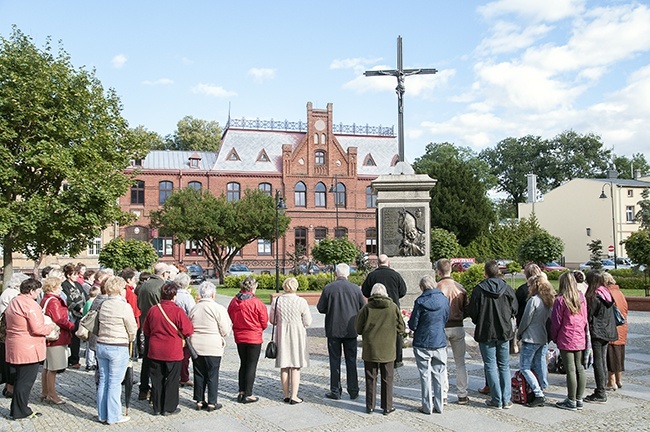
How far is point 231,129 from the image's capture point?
54719 millimetres

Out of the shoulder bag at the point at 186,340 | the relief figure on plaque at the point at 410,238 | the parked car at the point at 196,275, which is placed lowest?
the parked car at the point at 196,275

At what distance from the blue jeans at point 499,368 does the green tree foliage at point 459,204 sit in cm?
4283

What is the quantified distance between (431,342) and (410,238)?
21.1ft

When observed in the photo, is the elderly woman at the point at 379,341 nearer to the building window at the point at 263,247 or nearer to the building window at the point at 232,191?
the building window at the point at 263,247

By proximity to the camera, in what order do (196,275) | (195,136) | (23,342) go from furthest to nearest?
(195,136) < (196,275) < (23,342)

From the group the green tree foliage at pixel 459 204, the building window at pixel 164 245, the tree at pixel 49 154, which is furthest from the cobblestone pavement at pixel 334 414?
the building window at pixel 164 245

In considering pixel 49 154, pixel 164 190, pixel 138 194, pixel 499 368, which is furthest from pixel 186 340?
pixel 138 194

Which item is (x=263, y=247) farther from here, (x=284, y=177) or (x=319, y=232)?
(x=284, y=177)

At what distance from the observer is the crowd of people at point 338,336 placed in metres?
7.12

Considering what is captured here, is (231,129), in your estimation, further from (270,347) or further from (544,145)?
(270,347)

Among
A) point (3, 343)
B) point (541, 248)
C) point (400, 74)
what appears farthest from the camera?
point (541, 248)

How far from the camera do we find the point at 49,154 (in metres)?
18.5

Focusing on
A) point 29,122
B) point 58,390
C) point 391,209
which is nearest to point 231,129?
point 29,122

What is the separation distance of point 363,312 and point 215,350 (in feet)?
6.40
